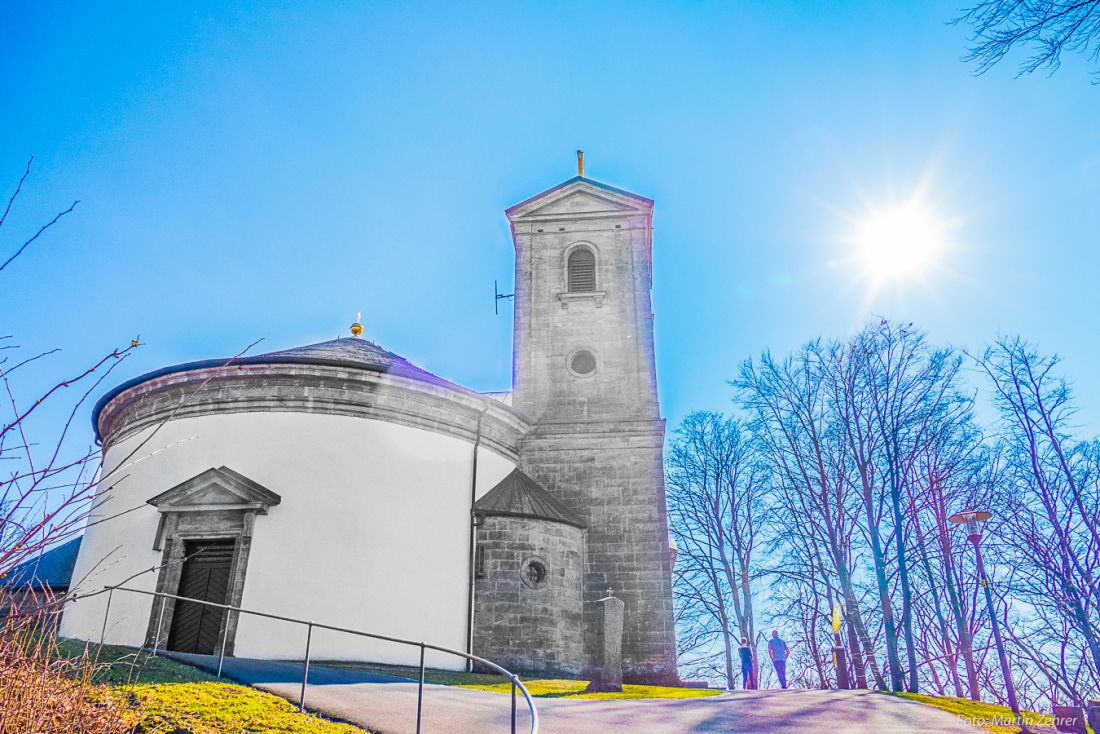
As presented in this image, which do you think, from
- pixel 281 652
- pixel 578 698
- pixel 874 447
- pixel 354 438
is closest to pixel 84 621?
pixel 281 652

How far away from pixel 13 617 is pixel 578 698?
986cm

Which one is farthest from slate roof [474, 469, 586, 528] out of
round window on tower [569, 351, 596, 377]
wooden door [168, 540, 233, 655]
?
wooden door [168, 540, 233, 655]

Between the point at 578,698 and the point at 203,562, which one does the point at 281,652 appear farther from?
the point at 578,698

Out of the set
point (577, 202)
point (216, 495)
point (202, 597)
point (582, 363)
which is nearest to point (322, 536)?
point (216, 495)

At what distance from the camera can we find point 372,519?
50.6ft

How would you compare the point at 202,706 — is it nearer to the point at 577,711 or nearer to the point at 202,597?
the point at 577,711

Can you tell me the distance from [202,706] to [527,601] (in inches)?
344

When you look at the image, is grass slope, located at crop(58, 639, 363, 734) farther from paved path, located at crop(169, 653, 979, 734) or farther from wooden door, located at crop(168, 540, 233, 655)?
wooden door, located at crop(168, 540, 233, 655)

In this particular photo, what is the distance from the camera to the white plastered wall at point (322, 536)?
1440 centimetres

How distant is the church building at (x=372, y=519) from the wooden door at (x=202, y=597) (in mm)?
35

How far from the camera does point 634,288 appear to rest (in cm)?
2241

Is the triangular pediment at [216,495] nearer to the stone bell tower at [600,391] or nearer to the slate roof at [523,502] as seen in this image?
the slate roof at [523,502]

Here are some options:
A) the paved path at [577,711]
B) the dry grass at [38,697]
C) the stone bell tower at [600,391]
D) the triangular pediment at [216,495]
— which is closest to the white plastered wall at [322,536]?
the triangular pediment at [216,495]

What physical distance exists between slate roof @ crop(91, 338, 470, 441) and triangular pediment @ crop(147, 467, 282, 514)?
2.47 metres
